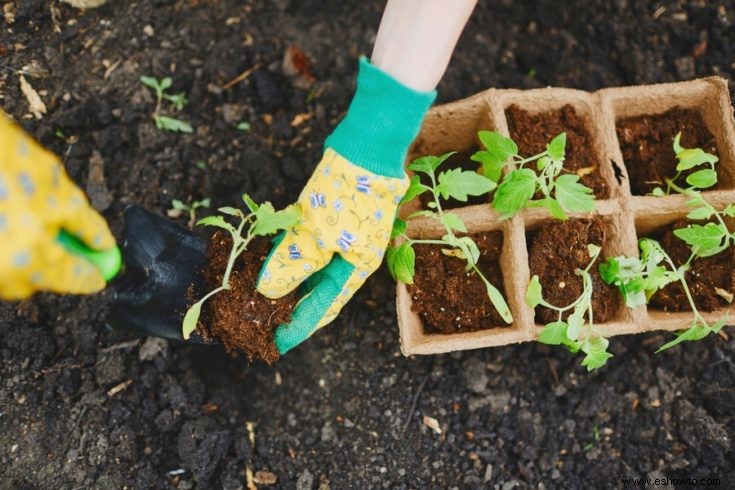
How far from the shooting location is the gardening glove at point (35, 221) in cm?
106

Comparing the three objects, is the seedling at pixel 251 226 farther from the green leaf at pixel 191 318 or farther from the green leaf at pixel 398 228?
the green leaf at pixel 398 228

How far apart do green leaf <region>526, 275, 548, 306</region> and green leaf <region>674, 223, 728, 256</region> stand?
37cm

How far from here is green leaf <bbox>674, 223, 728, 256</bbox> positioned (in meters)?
1.50

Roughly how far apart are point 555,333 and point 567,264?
0.21 m

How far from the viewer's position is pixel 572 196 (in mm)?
1437

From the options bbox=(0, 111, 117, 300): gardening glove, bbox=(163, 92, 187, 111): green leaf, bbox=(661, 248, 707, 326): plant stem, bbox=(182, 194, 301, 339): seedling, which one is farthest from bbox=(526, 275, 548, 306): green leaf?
bbox=(163, 92, 187, 111): green leaf

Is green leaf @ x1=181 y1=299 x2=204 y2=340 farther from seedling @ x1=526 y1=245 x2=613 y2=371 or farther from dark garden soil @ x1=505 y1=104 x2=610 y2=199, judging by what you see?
dark garden soil @ x1=505 y1=104 x2=610 y2=199

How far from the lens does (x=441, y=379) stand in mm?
1892

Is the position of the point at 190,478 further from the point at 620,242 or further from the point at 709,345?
the point at 709,345

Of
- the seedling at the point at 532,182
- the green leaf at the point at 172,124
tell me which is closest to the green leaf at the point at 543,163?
the seedling at the point at 532,182

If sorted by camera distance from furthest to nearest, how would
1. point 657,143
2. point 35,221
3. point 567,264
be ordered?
point 657,143, point 567,264, point 35,221

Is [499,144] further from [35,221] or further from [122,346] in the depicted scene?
[122,346]

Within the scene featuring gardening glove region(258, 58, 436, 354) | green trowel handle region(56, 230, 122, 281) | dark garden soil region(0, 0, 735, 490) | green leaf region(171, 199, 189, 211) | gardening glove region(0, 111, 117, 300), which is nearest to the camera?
gardening glove region(0, 111, 117, 300)

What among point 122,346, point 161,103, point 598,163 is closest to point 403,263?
point 598,163
